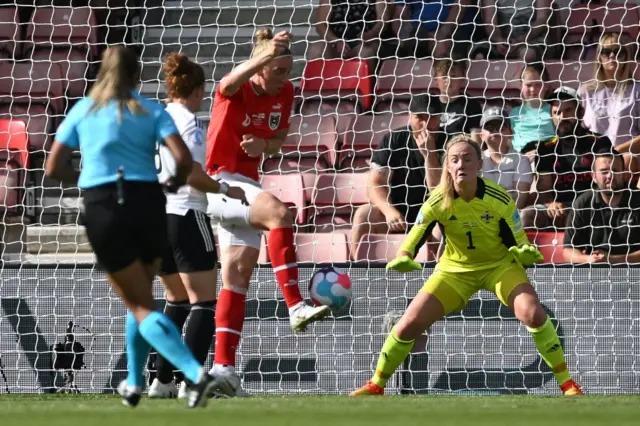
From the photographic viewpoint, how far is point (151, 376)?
871cm

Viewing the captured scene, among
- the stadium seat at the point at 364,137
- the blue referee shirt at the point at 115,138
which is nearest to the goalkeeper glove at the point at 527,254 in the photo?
the blue referee shirt at the point at 115,138

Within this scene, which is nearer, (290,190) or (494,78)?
(290,190)

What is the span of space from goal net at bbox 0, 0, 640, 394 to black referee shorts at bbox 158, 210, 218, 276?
184cm

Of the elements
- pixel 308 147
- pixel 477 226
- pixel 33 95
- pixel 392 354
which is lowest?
pixel 392 354

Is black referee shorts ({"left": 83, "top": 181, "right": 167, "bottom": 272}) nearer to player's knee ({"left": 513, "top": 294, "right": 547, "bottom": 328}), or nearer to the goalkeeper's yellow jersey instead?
the goalkeeper's yellow jersey

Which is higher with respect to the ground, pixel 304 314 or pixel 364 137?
pixel 364 137

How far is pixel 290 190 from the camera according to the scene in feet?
32.7

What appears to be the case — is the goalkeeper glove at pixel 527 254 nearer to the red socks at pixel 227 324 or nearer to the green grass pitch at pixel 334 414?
the green grass pitch at pixel 334 414

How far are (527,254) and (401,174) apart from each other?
7.65ft

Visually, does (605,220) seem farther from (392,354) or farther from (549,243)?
(392,354)

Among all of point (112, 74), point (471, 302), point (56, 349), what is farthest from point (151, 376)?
point (112, 74)

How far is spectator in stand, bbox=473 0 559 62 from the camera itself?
11086 mm

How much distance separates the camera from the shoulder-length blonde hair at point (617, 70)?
31.5 feet

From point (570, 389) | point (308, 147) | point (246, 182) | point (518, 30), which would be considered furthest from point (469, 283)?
point (518, 30)
